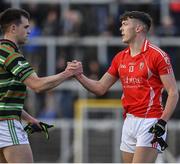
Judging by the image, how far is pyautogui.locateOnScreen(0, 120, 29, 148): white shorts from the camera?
8.99m

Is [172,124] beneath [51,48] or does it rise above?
beneath

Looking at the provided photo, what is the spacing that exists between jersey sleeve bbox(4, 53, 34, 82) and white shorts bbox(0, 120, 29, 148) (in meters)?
0.49

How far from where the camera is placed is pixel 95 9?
17.7 meters

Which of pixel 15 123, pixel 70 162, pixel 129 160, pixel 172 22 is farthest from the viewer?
pixel 172 22

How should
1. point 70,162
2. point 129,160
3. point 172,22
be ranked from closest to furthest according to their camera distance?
point 129,160 → point 70,162 → point 172,22

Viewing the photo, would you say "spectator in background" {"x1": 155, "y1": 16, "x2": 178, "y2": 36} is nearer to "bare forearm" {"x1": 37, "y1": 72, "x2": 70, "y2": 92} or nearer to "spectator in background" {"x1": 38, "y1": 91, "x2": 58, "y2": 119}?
"spectator in background" {"x1": 38, "y1": 91, "x2": 58, "y2": 119}

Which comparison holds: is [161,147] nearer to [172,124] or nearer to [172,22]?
[172,124]

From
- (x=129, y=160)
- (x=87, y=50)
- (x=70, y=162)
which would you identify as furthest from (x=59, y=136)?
(x=129, y=160)

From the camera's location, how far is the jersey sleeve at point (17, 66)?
29.3 ft

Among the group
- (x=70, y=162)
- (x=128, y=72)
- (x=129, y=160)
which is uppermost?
(x=128, y=72)

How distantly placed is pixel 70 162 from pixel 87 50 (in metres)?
2.28

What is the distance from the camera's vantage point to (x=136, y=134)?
377 inches

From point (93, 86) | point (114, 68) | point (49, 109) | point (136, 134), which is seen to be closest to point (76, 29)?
point (49, 109)

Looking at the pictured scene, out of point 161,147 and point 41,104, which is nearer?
point 161,147
